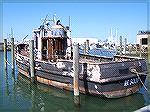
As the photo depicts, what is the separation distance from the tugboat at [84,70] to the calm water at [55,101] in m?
0.30

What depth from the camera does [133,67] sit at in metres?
12.2

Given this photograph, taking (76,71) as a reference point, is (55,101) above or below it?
below

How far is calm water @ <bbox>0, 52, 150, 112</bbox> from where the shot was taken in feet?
35.6

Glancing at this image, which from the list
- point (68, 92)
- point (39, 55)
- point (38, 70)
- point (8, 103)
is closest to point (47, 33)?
point (39, 55)

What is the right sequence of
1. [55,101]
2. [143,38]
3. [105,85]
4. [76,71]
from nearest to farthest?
[76,71], [105,85], [55,101], [143,38]

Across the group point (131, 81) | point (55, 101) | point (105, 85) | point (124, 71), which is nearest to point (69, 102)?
point (55, 101)

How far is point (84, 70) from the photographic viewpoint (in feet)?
38.7

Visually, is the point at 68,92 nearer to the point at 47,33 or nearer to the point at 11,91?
the point at 11,91

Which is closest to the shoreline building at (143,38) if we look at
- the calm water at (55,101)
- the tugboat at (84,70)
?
the tugboat at (84,70)

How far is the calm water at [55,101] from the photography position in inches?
428

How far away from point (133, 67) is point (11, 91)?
6694mm

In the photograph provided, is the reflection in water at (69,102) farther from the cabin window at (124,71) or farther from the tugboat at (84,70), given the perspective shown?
the cabin window at (124,71)

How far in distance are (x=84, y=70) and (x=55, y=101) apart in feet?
6.43

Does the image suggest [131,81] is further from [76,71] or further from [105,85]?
[76,71]
